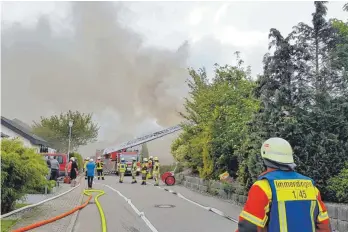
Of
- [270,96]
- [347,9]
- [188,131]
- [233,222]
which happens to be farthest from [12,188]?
[188,131]

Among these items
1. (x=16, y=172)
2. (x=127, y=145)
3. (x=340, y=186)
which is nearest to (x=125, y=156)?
(x=127, y=145)

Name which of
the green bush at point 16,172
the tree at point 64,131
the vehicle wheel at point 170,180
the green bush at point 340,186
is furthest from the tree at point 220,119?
the tree at point 64,131

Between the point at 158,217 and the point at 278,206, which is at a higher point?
the point at 278,206

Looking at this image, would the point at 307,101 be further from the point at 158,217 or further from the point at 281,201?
the point at 281,201

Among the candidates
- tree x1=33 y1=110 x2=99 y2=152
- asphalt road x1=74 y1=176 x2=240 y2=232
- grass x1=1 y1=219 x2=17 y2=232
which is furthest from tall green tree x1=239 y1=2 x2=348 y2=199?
tree x1=33 y1=110 x2=99 y2=152

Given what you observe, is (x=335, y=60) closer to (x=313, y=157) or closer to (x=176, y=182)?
(x=313, y=157)

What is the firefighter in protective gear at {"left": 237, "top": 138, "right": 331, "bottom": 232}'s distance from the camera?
2844 mm

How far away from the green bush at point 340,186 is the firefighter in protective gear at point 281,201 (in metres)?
6.91

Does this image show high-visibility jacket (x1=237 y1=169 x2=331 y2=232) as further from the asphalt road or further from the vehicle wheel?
the vehicle wheel

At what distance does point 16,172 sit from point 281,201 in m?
8.47

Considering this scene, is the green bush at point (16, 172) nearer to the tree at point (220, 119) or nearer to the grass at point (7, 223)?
the grass at point (7, 223)

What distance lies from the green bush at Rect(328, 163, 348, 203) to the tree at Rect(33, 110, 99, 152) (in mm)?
47967

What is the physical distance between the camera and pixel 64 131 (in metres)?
55.6

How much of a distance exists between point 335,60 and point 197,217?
6.33 m
